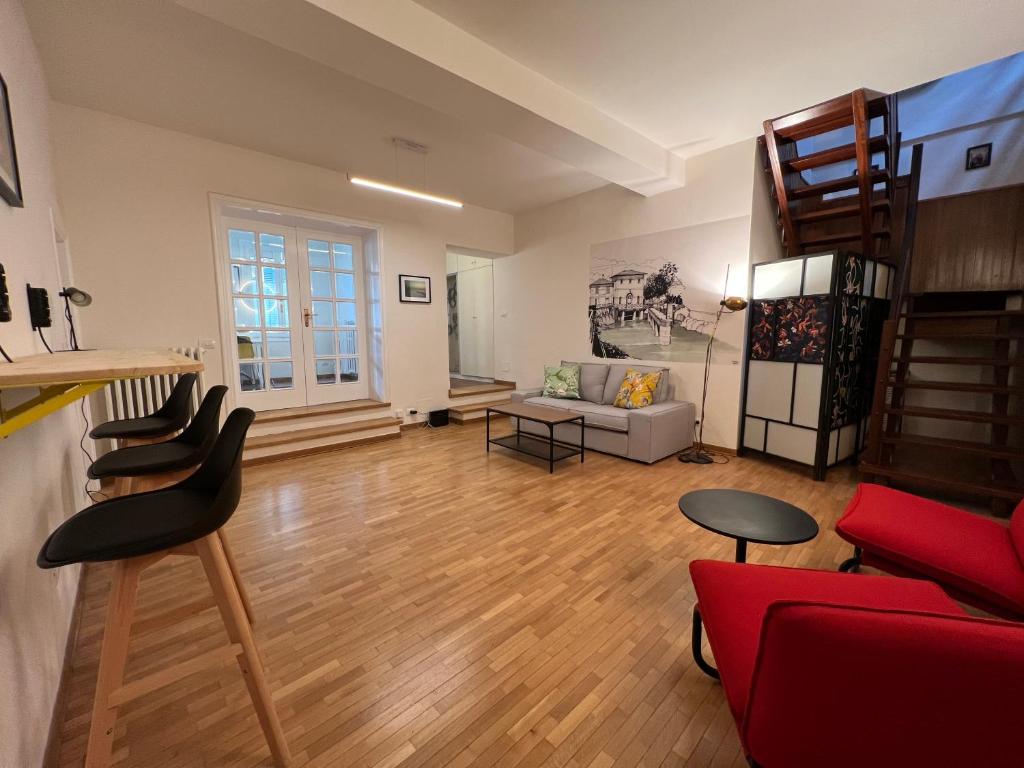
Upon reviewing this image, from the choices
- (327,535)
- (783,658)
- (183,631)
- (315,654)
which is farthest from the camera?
(327,535)

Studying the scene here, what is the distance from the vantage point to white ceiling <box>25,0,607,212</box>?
92.6 inches

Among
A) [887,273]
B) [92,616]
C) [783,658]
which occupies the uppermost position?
[887,273]

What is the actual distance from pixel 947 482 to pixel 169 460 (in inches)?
177

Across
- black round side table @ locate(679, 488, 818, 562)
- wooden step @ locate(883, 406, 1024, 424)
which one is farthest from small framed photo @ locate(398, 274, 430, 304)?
wooden step @ locate(883, 406, 1024, 424)

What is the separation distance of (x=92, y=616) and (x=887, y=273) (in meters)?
6.35

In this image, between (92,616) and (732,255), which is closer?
(92,616)

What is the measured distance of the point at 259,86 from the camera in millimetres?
2939

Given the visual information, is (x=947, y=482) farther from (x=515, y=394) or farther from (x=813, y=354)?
(x=515, y=394)

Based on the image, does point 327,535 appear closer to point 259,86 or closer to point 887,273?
point 259,86

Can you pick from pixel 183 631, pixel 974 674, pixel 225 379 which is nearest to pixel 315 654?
pixel 183 631

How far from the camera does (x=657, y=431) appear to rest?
3.96m

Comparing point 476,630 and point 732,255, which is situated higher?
point 732,255

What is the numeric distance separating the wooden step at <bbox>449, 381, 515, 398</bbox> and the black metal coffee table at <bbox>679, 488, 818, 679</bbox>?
4327 millimetres

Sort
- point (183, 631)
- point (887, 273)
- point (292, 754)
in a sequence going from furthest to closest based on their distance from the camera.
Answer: point (887, 273)
point (183, 631)
point (292, 754)
